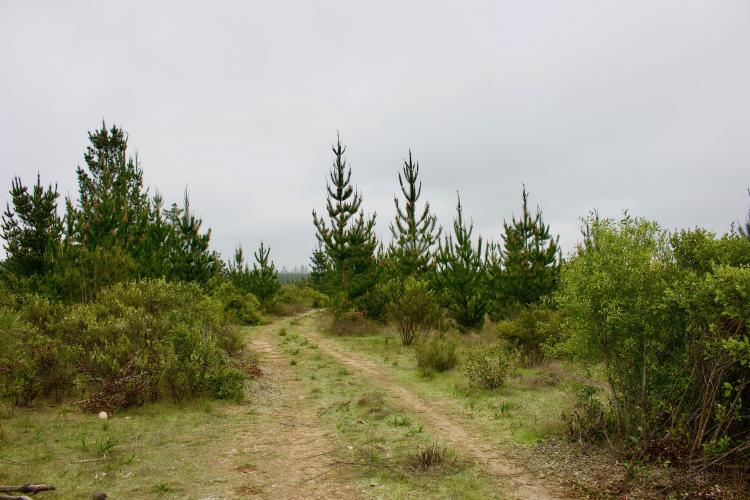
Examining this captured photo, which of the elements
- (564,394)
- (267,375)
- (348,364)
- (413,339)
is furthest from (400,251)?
(564,394)

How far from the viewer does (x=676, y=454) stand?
5016 millimetres

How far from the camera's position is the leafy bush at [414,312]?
1750 cm

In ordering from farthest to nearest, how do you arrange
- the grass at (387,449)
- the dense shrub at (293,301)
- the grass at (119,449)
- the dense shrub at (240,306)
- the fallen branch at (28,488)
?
the dense shrub at (293,301)
the dense shrub at (240,306)
the grass at (119,449)
the grass at (387,449)
the fallen branch at (28,488)

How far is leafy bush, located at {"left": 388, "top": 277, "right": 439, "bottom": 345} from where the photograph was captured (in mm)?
17500

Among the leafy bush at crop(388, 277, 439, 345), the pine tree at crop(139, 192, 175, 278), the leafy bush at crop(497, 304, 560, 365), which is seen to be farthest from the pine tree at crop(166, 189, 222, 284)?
the leafy bush at crop(497, 304, 560, 365)

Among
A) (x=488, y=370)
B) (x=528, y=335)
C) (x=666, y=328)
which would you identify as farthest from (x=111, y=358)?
(x=528, y=335)

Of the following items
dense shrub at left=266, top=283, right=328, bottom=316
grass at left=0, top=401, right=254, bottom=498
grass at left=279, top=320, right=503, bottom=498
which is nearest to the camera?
grass at left=279, top=320, right=503, bottom=498

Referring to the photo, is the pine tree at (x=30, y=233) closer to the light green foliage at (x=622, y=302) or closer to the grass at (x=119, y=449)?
the grass at (x=119, y=449)

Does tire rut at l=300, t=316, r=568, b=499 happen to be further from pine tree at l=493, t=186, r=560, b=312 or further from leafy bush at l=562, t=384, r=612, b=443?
pine tree at l=493, t=186, r=560, b=312

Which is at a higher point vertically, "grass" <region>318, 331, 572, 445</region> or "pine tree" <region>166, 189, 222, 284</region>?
"pine tree" <region>166, 189, 222, 284</region>

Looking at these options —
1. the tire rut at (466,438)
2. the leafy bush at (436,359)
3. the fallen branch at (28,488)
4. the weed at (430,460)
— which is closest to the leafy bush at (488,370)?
the tire rut at (466,438)

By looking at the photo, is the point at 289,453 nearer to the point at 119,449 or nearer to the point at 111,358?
the point at 119,449

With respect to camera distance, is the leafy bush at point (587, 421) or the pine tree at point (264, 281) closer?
the leafy bush at point (587, 421)

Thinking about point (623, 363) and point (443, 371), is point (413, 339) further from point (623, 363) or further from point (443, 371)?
point (623, 363)
